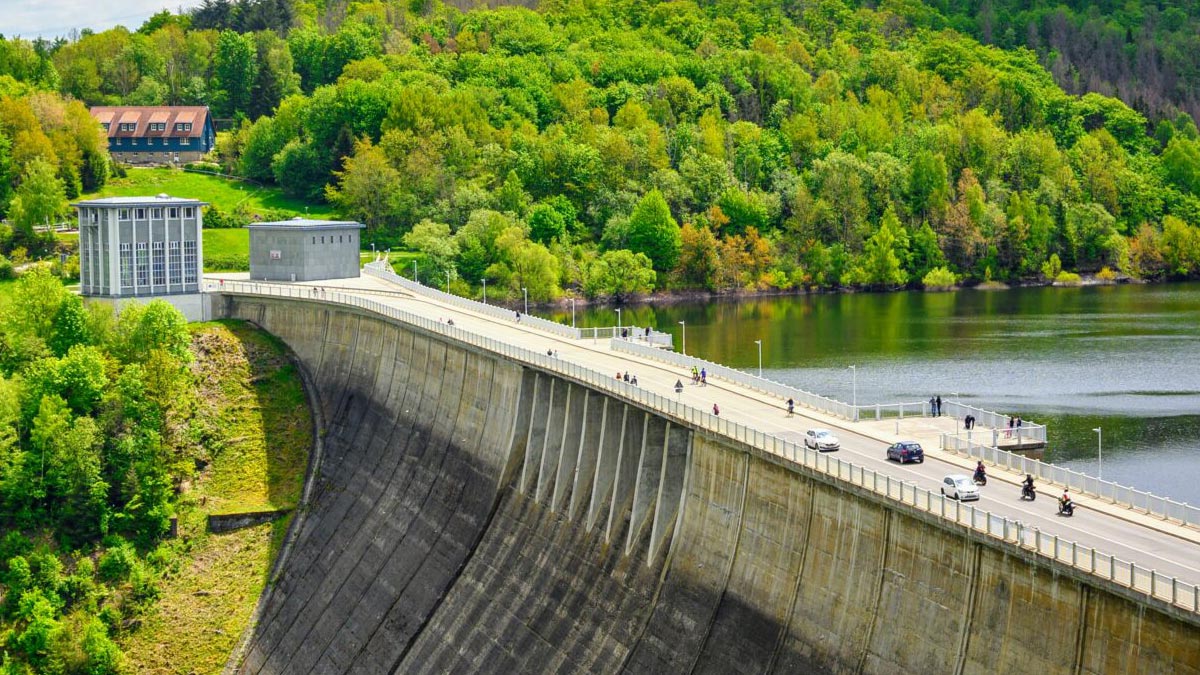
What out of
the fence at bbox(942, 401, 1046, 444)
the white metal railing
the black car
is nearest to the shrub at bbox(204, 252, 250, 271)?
the white metal railing

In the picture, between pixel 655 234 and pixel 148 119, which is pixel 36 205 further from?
pixel 655 234

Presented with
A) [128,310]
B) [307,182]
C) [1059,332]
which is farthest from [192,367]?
[307,182]

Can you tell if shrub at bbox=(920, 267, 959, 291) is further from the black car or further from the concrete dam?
the black car

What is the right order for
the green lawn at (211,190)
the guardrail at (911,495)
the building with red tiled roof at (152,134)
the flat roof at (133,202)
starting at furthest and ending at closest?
1. the building with red tiled roof at (152,134)
2. the green lawn at (211,190)
3. the flat roof at (133,202)
4. the guardrail at (911,495)

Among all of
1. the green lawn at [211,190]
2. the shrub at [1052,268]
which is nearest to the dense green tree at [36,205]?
the green lawn at [211,190]

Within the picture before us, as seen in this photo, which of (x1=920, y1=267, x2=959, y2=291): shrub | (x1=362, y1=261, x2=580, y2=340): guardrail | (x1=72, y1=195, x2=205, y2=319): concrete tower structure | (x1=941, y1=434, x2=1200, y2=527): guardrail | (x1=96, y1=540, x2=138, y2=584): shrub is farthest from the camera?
(x1=920, y1=267, x2=959, y2=291): shrub

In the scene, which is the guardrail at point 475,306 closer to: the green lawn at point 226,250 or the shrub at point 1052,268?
the green lawn at point 226,250
